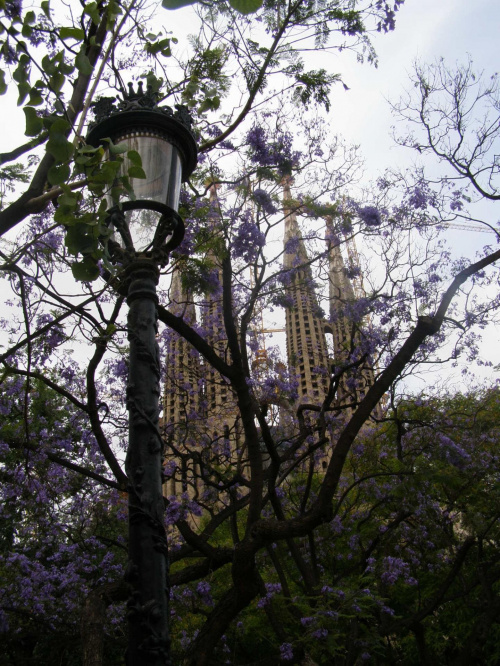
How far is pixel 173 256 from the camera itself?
7484mm

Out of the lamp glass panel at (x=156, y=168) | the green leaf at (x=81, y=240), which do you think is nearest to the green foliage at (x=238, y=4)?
the green leaf at (x=81, y=240)

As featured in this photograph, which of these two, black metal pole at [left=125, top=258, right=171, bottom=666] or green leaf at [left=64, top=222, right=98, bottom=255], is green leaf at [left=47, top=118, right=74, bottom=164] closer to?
green leaf at [left=64, top=222, right=98, bottom=255]

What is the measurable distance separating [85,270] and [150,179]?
91 centimetres

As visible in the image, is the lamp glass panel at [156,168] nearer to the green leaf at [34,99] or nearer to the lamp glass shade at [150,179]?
the lamp glass shade at [150,179]

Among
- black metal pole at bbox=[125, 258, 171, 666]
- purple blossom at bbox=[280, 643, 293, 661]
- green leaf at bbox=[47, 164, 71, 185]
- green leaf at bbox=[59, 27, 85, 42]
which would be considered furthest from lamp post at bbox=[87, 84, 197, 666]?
purple blossom at bbox=[280, 643, 293, 661]

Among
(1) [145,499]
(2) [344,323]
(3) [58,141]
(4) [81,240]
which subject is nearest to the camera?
(3) [58,141]

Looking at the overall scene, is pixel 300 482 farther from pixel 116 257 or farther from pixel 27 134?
pixel 27 134

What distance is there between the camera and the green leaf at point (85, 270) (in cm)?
270

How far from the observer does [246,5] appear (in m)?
1.14

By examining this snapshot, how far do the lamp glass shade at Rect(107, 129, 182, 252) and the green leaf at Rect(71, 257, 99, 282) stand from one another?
27.5 inches

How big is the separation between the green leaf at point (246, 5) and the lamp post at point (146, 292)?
148cm

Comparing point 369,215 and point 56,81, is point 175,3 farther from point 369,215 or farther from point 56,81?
point 369,215

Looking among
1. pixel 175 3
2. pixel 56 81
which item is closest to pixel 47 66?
pixel 56 81

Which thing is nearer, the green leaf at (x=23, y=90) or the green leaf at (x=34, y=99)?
the green leaf at (x=34, y=99)
